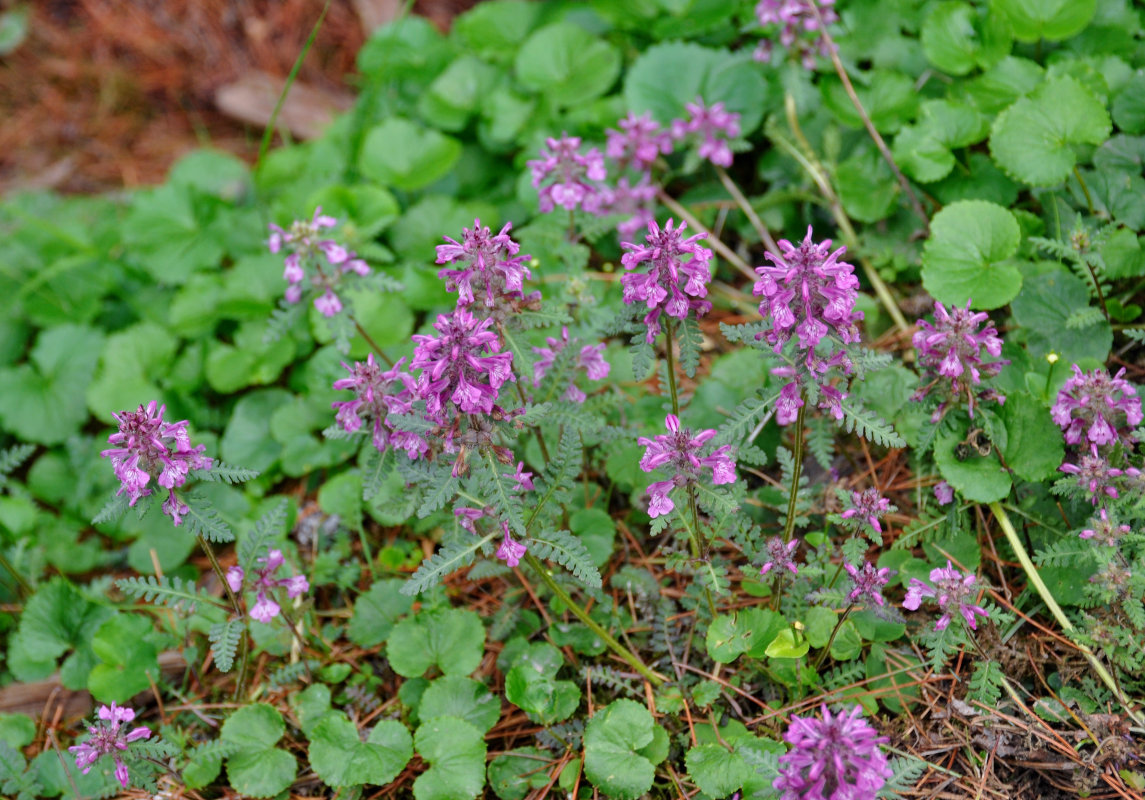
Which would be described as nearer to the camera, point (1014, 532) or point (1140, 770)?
point (1140, 770)

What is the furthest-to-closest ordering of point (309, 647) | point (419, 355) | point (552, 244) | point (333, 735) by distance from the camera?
point (552, 244)
point (309, 647)
point (333, 735)
point (419, 355)

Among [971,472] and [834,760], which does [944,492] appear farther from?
[834,760]

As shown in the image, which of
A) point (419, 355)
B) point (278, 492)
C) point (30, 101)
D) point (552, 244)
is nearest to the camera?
point (419, 355)

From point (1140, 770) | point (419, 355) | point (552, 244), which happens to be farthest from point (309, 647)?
point (1140, 770)

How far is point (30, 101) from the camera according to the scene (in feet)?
22.6

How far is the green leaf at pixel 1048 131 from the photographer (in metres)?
3.66

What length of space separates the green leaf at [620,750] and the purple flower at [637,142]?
103 inches

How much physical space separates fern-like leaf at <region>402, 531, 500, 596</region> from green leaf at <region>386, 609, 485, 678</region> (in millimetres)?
680

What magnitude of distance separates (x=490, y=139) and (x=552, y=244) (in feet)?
4.58

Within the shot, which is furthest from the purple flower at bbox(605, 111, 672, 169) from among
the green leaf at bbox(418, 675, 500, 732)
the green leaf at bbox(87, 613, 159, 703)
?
the green leaf at bbox(87, 613, 159, 703)

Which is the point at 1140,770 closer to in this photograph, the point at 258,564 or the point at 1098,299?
the point at 1098,299

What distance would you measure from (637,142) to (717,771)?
2936 millimetres

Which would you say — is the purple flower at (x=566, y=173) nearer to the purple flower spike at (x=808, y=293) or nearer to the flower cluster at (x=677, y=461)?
the purple flower spike at (x=808, y=293)

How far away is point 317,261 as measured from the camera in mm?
3516
